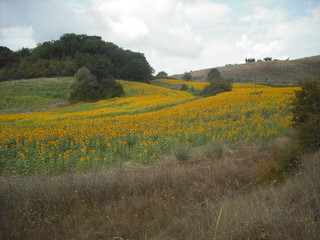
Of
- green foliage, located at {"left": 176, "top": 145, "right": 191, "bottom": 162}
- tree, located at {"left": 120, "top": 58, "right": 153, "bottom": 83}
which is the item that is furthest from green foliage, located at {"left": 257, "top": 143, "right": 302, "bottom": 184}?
tree, located at {"left": 120, "top": 58, "right": 153, "bottom": 83}

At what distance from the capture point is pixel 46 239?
10.8ft

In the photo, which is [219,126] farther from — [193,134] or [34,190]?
[34,190]

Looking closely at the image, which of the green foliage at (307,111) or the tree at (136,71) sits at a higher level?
the tree at (136,71)

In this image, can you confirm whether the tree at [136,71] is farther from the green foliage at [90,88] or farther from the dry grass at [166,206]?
the dry grass at [166,206]

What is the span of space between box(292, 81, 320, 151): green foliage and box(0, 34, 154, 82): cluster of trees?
130 ft

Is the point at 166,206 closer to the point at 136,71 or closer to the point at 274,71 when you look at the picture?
the point at 136,71

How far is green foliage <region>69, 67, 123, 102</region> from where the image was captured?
37344 millimetres

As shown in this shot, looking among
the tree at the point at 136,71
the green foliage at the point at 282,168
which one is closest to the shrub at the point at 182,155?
the green foliage at the point at 282,168

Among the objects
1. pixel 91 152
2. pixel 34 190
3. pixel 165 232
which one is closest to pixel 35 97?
pixel 91 152

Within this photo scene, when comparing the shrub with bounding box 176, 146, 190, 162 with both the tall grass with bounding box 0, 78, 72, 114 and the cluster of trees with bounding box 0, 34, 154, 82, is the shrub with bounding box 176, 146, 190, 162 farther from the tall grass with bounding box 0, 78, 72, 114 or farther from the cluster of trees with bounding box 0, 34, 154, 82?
the cluster of trees with bounding box 0, 34, 154, 82

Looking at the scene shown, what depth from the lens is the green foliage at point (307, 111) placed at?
5.92 meters

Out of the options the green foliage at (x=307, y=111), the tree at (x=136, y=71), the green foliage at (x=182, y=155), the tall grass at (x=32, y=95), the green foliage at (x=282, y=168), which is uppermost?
the tree at (x=136, y=71)

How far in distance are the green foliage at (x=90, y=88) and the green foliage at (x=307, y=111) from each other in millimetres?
33257

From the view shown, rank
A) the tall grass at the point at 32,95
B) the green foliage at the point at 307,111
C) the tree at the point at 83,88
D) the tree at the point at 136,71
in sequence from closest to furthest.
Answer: the green foliage at the point at 307,111 < the tall grass at the point at 32,95 < the tree at the point at 83,88 < the tree at the point at 136,71
